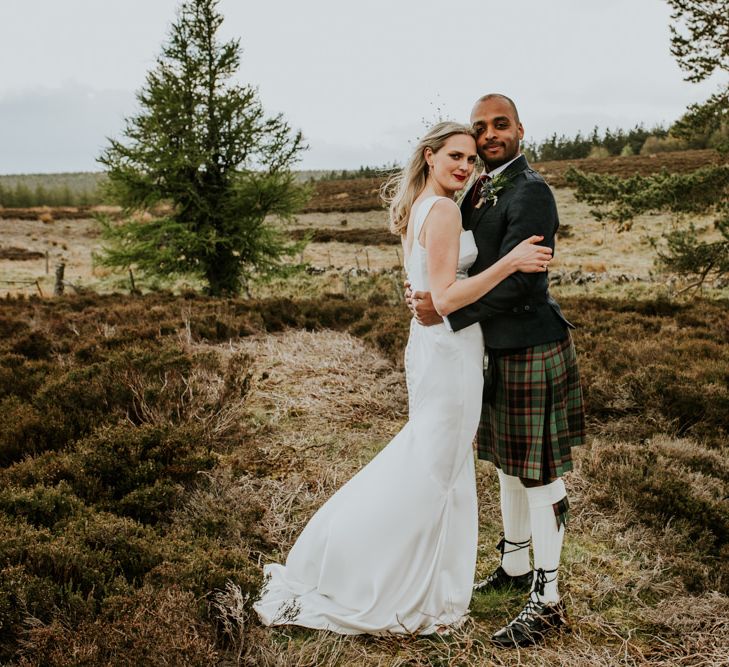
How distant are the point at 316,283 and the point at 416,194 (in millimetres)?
17540

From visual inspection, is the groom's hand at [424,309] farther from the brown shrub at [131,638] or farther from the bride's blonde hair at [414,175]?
the brown shrub at [131,638]

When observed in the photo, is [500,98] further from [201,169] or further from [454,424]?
[201,169]

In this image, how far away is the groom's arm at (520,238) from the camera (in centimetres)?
242

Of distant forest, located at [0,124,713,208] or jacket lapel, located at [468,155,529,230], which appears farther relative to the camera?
distant forest, located at [0,124,713,208]

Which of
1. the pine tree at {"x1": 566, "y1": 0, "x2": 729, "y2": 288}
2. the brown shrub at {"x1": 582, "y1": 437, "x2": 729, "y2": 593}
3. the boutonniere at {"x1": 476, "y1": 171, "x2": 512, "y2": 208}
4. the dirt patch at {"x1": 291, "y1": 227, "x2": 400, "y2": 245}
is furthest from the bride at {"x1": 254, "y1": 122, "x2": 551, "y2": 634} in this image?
the dirt patch at {"x1": 291, "y1": 227, "x2": 400, "y2": 245}

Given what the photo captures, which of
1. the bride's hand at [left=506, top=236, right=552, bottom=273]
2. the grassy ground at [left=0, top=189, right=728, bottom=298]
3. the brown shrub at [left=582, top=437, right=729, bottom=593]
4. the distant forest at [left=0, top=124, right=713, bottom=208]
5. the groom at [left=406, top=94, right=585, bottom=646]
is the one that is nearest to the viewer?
the bride's hand at [left=506, top=236, right=552, bottom=273]

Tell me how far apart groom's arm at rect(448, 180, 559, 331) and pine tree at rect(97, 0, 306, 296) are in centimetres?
1272

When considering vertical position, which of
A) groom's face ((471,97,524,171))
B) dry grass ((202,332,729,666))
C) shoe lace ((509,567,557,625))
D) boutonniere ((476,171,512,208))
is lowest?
dry grass ((202,332,729,666))

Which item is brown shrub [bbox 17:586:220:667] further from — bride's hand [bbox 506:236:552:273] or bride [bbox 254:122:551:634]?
bride's hand [bbox 506:236:552:273]

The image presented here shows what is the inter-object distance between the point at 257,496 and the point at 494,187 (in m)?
2.74

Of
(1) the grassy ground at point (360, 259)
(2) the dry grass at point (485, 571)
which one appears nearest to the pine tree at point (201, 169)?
(1) the grassy ground at point (360, 259)

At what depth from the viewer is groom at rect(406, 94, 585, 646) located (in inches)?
97.2

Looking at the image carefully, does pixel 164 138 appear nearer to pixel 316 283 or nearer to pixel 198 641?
pixel 316 283

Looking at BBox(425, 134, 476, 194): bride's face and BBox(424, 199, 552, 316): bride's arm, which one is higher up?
BBox(425, 134, 476, 194): bride's face
